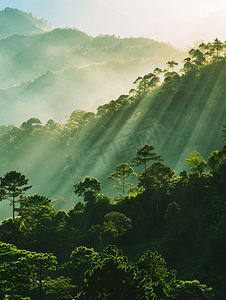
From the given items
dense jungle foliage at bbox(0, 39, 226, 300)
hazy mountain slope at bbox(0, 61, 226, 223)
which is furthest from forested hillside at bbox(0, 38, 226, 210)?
dense jungle foliage at bbox(0, 39, 226, 300)

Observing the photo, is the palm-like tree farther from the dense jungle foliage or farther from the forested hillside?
the dense jungle foliage

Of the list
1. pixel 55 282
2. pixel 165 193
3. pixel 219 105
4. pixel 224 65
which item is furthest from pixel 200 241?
pixel 224 65

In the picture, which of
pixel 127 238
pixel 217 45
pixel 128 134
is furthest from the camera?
pixel 128 134

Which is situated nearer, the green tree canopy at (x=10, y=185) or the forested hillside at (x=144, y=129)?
the green tree canopy at (x=10, y=185)

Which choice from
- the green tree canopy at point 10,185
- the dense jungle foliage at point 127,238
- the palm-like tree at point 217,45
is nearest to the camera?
the dense jungle foliage at point 127,238

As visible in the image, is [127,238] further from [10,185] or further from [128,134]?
[128,134]

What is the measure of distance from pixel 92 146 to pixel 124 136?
23926 millimetres

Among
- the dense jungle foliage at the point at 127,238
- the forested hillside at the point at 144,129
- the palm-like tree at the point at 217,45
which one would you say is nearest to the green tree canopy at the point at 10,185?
the dense jungle foliage at the point at 127,238

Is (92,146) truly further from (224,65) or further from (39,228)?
(39,228)

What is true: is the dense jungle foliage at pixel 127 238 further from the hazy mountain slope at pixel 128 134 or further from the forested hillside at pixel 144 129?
the hazy mountain slope at pixel 128 134

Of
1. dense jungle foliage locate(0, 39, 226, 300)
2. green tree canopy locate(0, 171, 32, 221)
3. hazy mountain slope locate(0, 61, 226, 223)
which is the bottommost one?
dense jungle foliage locate(0, 39, 226, 300)

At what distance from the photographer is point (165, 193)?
40250 millimetres

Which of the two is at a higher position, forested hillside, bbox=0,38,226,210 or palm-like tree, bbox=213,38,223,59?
palm-like tree, bbox=213,38,223,59

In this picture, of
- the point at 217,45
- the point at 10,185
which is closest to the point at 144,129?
the point at 217,45
